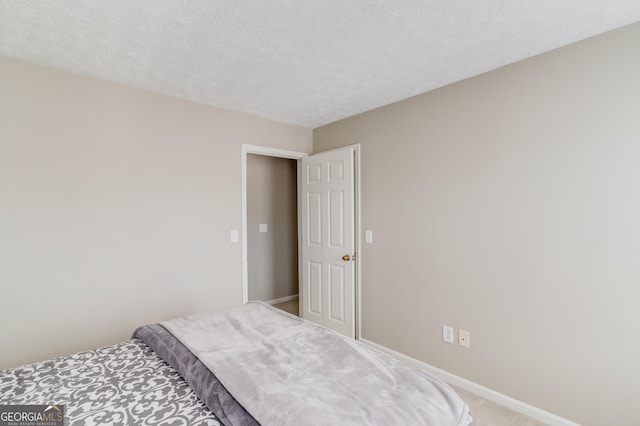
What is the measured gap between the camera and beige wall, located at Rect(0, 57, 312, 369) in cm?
202

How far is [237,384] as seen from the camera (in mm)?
1191

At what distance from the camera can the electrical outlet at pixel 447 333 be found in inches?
97.3

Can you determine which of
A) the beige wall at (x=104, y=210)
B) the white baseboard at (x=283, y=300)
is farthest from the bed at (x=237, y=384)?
the white baseboard at (x=283, y=300)

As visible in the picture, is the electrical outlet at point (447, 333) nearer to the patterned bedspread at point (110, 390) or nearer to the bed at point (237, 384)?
the bed at point (237, 384)

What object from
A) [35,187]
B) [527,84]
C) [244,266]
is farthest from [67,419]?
[527,84]

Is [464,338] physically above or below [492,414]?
above

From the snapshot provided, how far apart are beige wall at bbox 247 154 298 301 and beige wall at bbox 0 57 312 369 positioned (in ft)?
4.42

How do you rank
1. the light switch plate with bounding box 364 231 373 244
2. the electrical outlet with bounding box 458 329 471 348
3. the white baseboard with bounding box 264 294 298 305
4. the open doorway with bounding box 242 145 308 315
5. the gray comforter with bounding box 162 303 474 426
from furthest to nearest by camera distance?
the white baseboard with bounding box 264 294 298 305 → the open doorway with bounding box 242 145 308 315 → the light switch plate with bounding box 364 231 373 244 → the electrical outlet with bounding box 458 329 471 348 → the gray comforter with bounding box 162 303 474 426

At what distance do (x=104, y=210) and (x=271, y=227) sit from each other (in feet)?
8.06

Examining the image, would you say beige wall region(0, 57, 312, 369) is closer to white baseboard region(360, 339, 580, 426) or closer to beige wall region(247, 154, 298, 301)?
beige wall region(247, 154, 298, 301)

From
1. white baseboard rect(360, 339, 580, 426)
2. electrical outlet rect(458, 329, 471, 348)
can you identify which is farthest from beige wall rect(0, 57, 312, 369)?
electrical outlet rect(458, 329, 471, 348)

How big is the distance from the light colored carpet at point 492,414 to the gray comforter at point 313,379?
116 cm


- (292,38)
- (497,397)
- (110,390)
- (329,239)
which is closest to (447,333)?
(497,397)

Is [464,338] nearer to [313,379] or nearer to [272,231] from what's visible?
[313,379]
